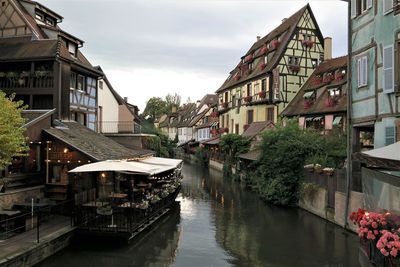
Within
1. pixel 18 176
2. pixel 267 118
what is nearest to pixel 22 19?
pixel 18 176

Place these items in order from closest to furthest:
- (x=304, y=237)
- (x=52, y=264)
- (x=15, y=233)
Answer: (x=52, y=264), (x=15, y=233), (x=304, y=237)

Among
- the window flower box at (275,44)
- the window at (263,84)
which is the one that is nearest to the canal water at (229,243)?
the window at (263,84)

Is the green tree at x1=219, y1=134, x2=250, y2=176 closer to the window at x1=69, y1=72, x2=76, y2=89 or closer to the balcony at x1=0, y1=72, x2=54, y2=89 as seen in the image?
the window at x1=69, y1=72, x2=76, y2=89

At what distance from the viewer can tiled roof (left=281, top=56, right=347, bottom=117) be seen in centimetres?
2667

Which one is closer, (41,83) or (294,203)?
(41,83)

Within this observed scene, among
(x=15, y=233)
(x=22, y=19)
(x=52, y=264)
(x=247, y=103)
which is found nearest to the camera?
(x=52, y=264)

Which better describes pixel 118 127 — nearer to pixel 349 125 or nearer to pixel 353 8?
pixel 349 125

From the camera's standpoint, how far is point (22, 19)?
71.8 feet

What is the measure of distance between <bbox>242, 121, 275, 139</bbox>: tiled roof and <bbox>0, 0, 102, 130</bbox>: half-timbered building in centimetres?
1667

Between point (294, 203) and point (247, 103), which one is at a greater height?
point (247, 103)

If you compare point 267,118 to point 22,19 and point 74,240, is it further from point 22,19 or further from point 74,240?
point 74,240

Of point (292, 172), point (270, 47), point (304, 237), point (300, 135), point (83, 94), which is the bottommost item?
point (304, 237)

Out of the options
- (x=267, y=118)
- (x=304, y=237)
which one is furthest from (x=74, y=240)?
(x=267, y=118)

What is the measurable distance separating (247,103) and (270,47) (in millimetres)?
5961
